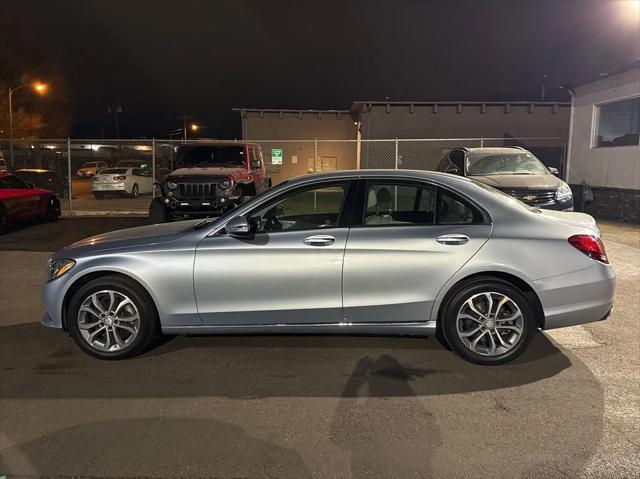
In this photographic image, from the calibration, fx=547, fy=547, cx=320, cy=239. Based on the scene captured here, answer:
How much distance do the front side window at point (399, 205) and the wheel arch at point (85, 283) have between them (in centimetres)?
190

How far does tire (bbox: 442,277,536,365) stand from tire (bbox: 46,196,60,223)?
12480 millimetres

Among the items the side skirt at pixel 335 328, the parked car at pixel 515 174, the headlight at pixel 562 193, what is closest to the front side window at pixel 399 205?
the side skirt at pixel 335 328

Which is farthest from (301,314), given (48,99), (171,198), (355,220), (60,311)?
(48,99)

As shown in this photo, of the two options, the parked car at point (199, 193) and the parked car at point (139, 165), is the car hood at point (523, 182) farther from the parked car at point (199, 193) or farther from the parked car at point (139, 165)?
the parked car at point (139, 165)

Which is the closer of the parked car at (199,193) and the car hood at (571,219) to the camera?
the car hood at (571,219)

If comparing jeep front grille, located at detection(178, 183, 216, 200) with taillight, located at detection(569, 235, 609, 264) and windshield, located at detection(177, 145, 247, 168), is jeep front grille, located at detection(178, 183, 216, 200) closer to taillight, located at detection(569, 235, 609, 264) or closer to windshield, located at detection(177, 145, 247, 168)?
windshield, located at detection(177, 145, 247, 168)

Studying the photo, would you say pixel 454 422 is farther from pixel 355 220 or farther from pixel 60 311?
pixel 60 311

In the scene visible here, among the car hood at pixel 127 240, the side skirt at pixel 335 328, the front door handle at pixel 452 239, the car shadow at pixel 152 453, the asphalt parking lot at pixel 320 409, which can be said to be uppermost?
the front door handle at pixel 452 239

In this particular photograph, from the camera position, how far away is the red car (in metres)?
11.8

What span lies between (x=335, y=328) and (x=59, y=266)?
7.88 ft

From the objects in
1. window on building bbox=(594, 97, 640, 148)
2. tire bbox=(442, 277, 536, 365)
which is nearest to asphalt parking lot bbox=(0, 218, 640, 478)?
tire bbox=(442, 277, 536, 365)

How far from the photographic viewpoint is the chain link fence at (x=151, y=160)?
19288mm

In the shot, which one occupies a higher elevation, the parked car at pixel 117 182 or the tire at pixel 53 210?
the parked car at pixel 117 182

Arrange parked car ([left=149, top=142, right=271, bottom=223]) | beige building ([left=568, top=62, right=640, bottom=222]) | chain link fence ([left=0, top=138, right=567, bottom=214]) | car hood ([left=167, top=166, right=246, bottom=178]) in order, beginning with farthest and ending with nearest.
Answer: chain link fence ([left=0, top=138, right=567, bottom=214]) < beige building ([left=568, top=62, right=640, bottom=222]) < car hood ([left=167, top=166, right=246, bottom=178]) < parked car ([left=149, top=142, right=271, bottom=223])
